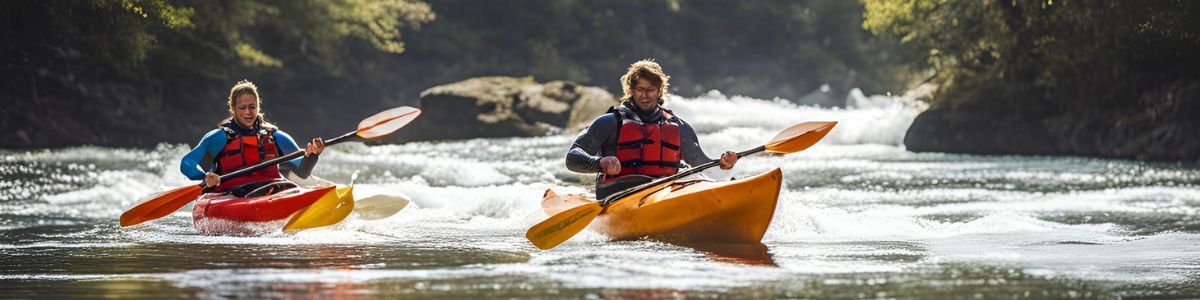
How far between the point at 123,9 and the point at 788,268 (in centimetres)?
1335

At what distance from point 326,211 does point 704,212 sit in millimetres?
2172

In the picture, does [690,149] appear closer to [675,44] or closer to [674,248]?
[674,248]

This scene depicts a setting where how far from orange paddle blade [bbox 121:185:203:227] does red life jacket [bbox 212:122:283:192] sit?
167mm

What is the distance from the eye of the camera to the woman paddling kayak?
28.6 ft

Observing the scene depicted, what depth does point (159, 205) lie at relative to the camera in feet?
28.7

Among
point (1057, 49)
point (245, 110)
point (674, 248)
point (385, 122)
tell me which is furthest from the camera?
point (1057, 49)

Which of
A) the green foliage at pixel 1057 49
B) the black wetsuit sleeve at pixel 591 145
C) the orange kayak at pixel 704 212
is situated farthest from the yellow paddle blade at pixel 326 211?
the green foliage at pixel 1057 49

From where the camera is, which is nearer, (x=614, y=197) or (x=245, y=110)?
(x=614, y=197)

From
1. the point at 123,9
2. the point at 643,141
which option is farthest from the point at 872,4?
the point at 643,141

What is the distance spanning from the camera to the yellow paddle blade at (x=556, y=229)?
7.29 metres

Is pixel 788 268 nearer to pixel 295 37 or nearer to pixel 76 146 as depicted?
pixel 76 146

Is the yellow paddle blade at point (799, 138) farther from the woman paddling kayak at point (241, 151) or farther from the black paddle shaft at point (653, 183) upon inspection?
the woman paddling kayak at point (241, 151)

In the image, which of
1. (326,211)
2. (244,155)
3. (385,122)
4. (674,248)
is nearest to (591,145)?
(674,248)

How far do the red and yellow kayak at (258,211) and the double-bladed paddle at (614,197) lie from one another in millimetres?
1469
